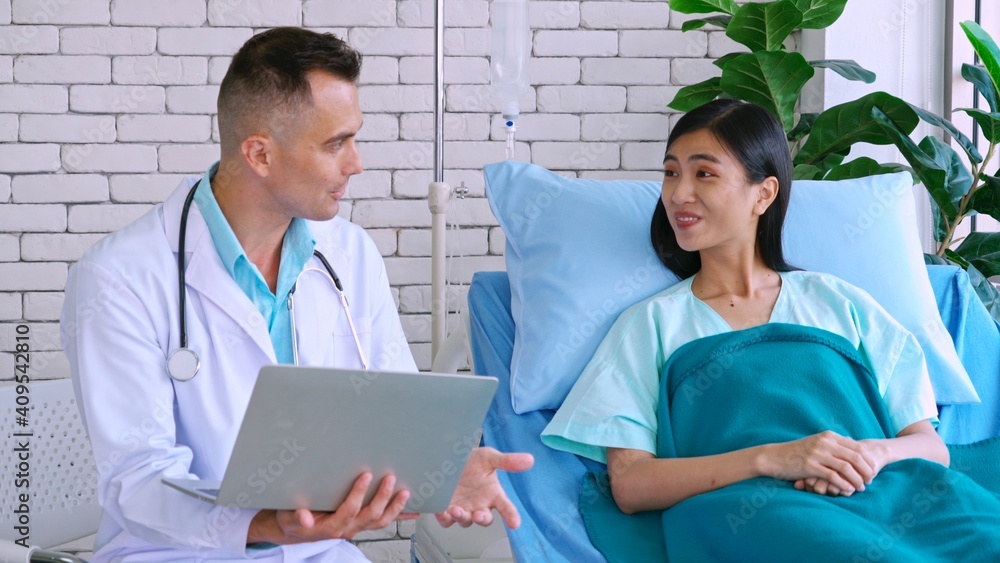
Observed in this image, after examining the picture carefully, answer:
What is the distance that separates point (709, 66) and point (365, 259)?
5.15 feet

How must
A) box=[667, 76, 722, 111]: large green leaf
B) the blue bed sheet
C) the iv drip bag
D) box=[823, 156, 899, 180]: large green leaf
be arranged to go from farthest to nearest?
1. box=[667, 76, 722, 111]: large green leaf
2. box=[823, 156, 899, 180]: large green leaf
3. the iv drip bag
4. the blue bed sheet

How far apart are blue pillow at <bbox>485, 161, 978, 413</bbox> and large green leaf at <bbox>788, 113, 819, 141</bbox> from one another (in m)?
0.57

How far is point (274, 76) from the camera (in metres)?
1.50

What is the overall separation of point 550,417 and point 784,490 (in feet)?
1.61

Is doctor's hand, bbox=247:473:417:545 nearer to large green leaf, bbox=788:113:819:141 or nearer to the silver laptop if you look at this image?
the silver laptop

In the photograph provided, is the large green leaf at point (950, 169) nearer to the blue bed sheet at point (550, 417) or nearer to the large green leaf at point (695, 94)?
the blue bed sheet at point (550, 417)

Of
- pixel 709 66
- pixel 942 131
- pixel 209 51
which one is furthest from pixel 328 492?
pixel 942 131

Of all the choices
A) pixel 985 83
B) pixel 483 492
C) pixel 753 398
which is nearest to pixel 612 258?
pixel 753 398

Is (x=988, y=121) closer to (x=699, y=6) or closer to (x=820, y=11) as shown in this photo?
(x=820, y=11)

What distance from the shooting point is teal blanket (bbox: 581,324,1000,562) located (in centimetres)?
136

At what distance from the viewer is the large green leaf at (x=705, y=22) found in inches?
103

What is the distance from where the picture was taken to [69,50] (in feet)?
8.50

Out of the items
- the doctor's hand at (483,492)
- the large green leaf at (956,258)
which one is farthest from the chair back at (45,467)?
the large green leaf at (956,258)

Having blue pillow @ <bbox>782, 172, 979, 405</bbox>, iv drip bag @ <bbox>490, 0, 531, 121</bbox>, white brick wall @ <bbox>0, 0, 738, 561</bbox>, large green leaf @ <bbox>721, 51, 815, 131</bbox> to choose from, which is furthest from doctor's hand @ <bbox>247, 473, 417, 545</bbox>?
large green leaf @ <bbox>721, 51, 815, 131</bbox>
